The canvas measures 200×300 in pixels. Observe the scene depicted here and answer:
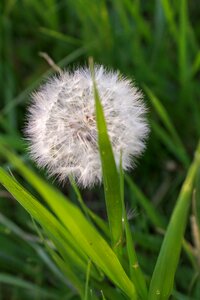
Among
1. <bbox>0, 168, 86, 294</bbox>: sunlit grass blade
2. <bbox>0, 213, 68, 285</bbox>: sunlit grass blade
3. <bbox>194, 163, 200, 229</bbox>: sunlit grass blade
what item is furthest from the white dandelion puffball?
<bbox>0, 213, 68, 285</bbox>: sunlit grass blade

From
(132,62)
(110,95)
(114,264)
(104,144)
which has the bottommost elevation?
(114,264)

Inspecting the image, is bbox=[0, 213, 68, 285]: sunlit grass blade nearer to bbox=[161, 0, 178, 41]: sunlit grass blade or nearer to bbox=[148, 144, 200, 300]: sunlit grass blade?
bbox=[148, 144, 200, 300]: sunlit grass blade

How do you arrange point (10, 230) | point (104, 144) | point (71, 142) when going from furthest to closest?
point (10, 230) → point (71, 142) → point (104, 144)

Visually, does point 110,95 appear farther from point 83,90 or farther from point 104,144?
point 104,144

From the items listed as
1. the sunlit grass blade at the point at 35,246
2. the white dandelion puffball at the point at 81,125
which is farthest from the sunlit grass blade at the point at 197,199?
the sunlit grass blade at the point at 35,246

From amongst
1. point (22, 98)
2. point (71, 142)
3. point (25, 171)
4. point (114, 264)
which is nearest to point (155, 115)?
point (22, 98)
